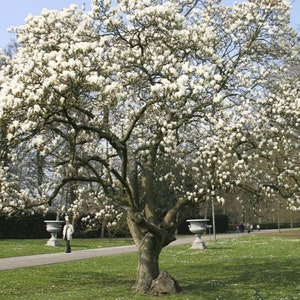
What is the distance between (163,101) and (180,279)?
19.9 ft

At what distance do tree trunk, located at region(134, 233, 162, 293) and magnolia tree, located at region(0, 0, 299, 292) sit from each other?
24mm

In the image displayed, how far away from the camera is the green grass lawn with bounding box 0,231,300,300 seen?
1062 centimetres

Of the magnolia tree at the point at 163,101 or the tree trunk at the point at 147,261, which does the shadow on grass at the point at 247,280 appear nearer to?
the tree trunk at the point at 147,261

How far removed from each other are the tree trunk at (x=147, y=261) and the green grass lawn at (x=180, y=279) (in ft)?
1.33

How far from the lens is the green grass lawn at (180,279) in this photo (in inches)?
418

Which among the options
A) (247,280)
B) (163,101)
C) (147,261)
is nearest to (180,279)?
(247,280)

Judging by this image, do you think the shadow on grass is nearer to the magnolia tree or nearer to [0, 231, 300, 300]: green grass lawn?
[0, 231, 300, 300]: green grass lawn

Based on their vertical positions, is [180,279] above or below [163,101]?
below

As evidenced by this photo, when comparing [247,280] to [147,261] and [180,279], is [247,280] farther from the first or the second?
[147,261]

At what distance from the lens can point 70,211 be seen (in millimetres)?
15383

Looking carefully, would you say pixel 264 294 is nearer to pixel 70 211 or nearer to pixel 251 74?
pixel 251 74

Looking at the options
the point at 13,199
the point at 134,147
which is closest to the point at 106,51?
the point at 134,147

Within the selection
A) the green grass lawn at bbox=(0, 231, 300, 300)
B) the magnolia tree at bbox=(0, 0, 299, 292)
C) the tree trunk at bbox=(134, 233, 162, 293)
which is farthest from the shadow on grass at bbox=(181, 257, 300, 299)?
the magnolia tree at bbox=(0, 0, 299, 292)

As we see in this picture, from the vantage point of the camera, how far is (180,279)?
13516 mm
